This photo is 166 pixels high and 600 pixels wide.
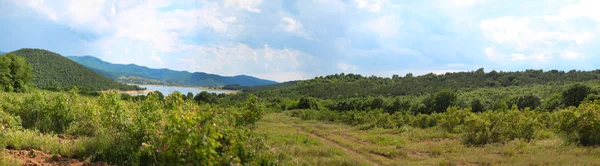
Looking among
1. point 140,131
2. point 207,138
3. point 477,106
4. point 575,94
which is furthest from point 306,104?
point 207,138

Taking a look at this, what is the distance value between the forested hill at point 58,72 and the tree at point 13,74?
Result: 1893 inches

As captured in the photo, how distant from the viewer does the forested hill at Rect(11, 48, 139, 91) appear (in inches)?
3989

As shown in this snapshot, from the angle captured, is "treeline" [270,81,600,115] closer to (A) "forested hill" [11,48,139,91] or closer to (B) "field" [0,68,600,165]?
(B) "field" [0,68,600,165]

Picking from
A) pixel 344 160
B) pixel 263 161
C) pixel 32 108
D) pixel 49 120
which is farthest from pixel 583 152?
pixel 32 108

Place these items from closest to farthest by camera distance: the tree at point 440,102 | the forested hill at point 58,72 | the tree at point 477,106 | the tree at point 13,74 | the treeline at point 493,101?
the treeline at point 493,101 → the tree at point 477,106 → the tree at point 13,74 → the tree at point 440,102 → the forested hill at point 58,72

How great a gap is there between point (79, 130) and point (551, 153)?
13881 mm

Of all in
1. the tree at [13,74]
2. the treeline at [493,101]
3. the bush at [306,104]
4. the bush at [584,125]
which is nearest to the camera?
the bush at [584,125]

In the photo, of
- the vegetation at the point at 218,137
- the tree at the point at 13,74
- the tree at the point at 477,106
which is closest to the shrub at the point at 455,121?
the vegetation at the point at 218,137

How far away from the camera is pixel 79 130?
982 cm

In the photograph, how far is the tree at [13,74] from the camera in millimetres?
48125

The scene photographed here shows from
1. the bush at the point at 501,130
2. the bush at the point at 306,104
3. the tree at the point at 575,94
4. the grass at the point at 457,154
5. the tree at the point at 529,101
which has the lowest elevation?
the bush at the point at 306,104

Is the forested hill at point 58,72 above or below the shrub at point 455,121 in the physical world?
above

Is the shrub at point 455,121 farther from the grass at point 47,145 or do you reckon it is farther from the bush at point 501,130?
the grass at point 47,145

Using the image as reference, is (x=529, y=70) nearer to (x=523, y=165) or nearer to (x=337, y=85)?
(x=337, y=85)
